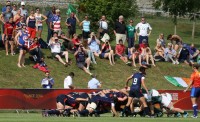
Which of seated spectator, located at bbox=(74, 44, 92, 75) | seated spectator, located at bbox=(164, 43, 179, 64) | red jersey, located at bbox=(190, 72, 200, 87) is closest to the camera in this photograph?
red jersey, located at bbox=(190, 72, 200, 87)

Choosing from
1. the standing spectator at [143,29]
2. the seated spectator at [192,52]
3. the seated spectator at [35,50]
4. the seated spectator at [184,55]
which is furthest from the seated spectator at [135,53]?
the seated spectator at [35,50]

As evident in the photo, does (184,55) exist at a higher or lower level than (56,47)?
lower

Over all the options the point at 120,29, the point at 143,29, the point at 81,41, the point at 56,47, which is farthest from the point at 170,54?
the point at 56,47

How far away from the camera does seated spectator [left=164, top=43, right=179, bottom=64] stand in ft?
139

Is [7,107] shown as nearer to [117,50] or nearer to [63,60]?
[63,60]

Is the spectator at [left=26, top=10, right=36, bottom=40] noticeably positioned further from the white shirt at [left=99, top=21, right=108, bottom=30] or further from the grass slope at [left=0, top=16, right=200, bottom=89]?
the white shirt at [left=99, top=21, right=108, bottom=30]

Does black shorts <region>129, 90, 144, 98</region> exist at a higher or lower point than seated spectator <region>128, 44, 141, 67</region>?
higher

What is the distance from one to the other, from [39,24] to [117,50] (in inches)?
191

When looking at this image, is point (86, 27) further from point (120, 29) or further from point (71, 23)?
point (120, 29)

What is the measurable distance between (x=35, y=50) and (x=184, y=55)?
9.99 metres

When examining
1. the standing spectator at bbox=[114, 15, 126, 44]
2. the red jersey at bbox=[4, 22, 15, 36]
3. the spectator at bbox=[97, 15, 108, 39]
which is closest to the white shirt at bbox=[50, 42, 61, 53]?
the red jersey at bbox=[4, 22, 15, 36]

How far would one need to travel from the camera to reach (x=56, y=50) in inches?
1523

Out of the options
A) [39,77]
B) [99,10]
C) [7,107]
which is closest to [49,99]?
[7,107]

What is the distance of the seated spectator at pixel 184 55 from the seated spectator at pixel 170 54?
33 centimetres
